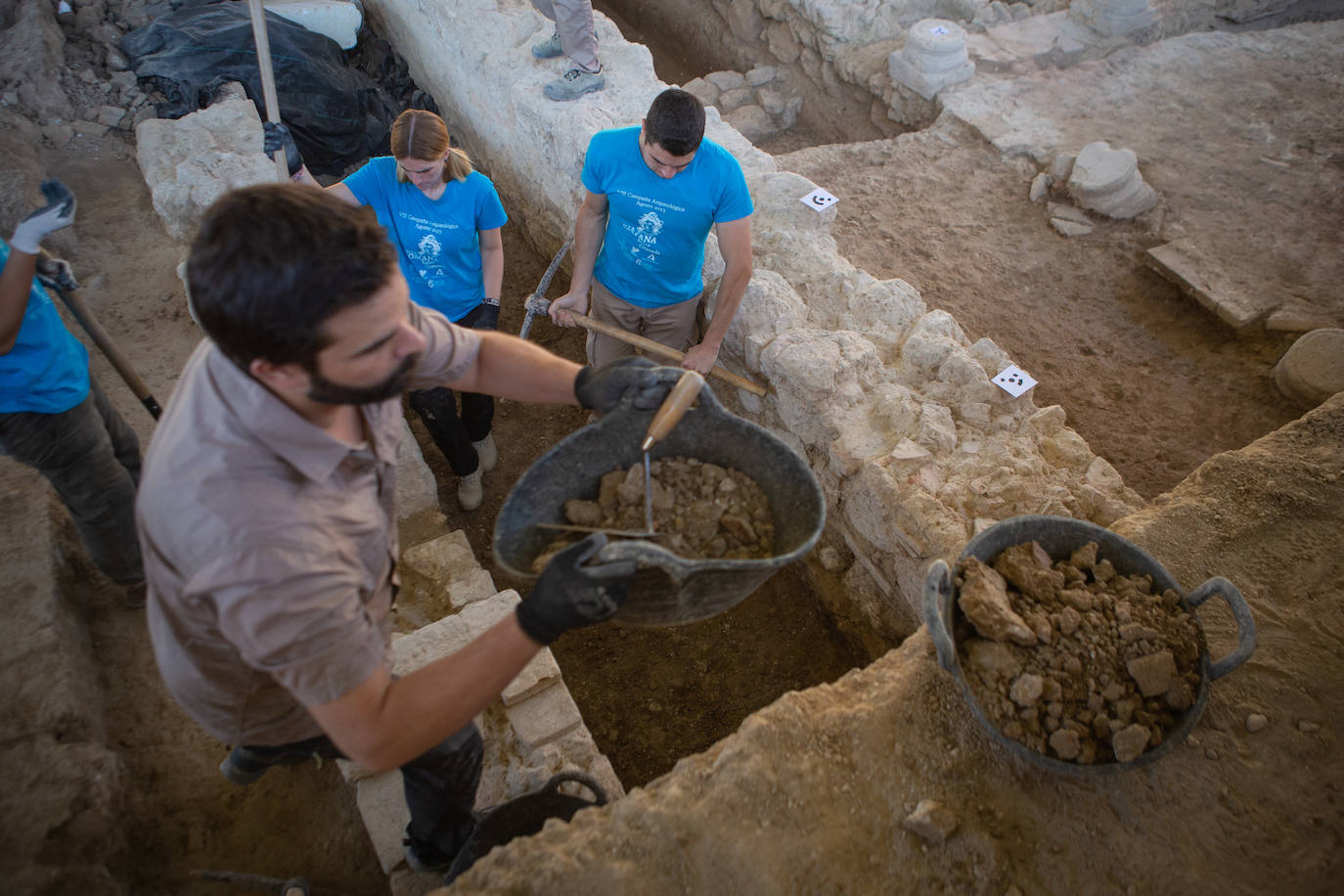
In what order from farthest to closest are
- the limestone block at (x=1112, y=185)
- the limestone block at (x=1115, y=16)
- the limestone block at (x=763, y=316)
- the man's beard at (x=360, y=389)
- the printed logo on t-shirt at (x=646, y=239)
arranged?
the limestone block at (x=1115, y=16)
the limestone block at (x=1112, y=185)
the limestone block at (x=763, y=316)
the printed logo on t-shirt at (x=646, y=239)
the man's beard at (x=360, y=389)

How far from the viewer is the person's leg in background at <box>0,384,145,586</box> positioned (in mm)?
2648

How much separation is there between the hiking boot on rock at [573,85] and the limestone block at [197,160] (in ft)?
5.74

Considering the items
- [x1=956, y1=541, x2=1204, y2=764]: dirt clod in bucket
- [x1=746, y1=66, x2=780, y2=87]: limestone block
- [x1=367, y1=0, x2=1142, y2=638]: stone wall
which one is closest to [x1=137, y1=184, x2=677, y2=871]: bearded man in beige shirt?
[x1=956, y1=541, x2=1204, y2=764]: dirt clod in bucket

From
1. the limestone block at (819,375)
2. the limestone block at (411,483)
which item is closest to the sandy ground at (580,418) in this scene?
the limestone block at (411,483)

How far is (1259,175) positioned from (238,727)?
22.6 ft

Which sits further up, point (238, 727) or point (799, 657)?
point (238, 727)

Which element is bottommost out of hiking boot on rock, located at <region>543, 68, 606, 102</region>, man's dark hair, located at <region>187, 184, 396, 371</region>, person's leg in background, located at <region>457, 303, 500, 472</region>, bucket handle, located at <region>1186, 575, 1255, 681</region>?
person's leg in background, located at <region>457, 303, 500, 472</region>

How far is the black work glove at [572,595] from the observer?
1.53 m

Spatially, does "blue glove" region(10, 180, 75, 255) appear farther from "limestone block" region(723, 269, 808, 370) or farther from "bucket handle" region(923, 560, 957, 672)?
"bucket handle" region(923, 560, 957, 672)

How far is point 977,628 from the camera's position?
2037mm

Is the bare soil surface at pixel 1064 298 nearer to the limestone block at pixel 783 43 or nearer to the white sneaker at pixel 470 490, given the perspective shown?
the limestone block at pixel 783 43

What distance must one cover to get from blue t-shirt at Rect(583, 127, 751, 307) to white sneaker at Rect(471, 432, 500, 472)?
1.27 metres

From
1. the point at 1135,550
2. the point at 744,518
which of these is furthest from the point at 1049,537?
the point at 744,518

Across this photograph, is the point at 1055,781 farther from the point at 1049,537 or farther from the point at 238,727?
the point at 238,727
